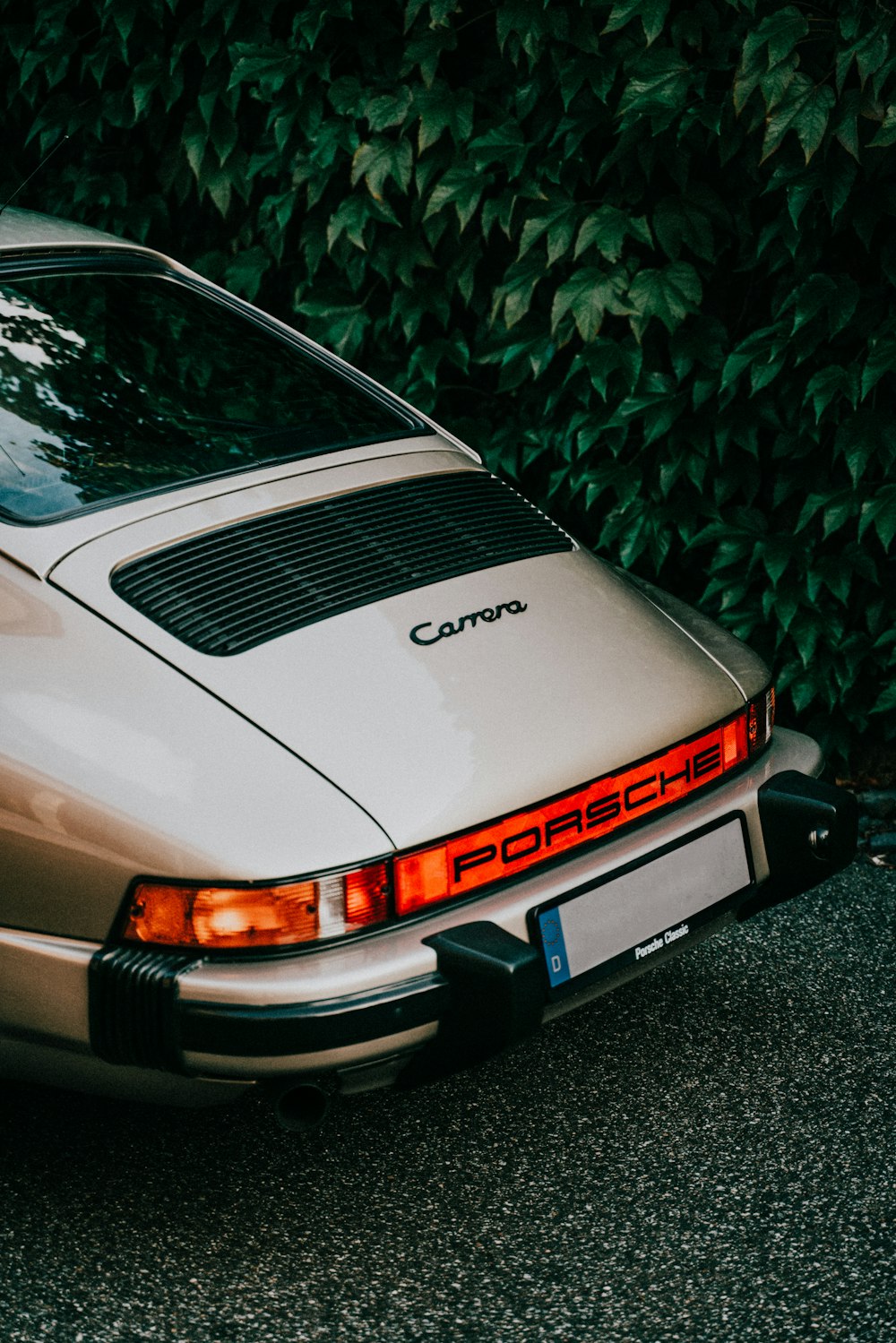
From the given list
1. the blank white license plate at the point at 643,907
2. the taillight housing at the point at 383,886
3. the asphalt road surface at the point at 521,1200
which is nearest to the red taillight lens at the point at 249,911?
the taillight housing at the point at 383,886

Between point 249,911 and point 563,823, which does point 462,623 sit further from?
point 249,911

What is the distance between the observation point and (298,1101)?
6.94 feet

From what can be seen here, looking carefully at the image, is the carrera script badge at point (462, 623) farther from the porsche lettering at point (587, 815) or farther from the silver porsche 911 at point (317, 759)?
the porsche lettering at point (587, 815)

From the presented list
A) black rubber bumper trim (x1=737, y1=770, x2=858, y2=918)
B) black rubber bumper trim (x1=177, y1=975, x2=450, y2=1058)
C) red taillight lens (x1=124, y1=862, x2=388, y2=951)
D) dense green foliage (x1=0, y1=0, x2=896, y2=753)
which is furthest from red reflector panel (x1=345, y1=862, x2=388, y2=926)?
dense green foliage (x1=0, y1=0, x2=896, y2=753)

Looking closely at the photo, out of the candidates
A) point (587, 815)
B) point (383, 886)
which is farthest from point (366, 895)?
point (587, 815)

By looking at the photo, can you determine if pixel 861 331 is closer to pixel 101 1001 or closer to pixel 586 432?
pixel 586 432

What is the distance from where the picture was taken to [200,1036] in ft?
6.62

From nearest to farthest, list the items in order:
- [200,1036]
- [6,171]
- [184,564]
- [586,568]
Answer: [200,1036], [184,564], [586,568], [6,171]

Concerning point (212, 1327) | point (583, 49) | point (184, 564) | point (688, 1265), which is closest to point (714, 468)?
→ point (583, 49)

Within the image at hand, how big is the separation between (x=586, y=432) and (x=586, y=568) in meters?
1.28

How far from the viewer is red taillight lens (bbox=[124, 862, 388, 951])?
2.04 metres

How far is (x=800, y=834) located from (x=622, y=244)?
76.1 inches

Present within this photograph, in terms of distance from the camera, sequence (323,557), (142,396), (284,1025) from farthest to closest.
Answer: (142,396)
(323,557)
(284,1025)

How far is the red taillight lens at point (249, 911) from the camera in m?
2.04
